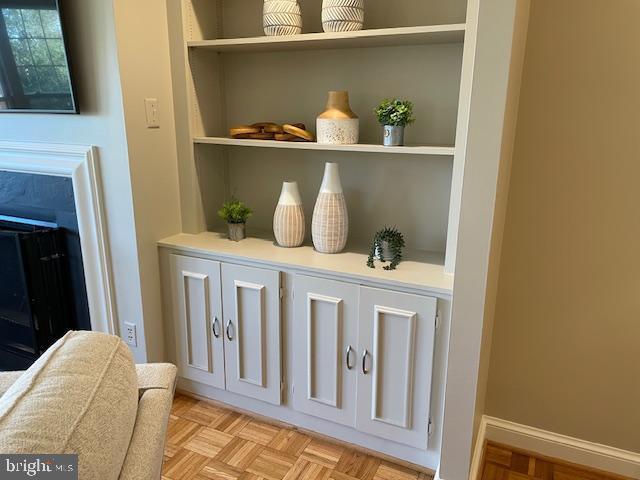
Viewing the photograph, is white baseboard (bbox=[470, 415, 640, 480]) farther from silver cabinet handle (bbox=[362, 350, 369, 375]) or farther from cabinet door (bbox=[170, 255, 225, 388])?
cabinet door (bbox=[170, 255, 225, 388])

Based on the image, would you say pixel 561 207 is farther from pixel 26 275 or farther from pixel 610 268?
pixel 26 275

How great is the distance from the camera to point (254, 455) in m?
1.93

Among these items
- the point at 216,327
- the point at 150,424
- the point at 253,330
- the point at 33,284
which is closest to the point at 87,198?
the point at 33,284

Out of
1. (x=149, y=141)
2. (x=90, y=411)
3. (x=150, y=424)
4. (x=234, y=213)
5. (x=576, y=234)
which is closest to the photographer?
(x=90, y=411)

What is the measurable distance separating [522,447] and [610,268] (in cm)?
83

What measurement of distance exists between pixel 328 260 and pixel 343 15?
92cm

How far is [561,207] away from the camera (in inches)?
67.6

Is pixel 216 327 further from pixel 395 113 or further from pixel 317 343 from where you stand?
pixel 395 113

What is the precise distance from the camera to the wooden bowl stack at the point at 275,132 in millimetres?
1987

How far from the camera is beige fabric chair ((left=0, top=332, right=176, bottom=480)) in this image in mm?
685

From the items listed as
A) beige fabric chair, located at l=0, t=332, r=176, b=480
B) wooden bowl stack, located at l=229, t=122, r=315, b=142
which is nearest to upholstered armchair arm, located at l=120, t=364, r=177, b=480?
beige fabric chair, located at l=0, t=332, r=176, b=480

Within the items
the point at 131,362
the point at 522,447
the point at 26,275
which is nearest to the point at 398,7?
the point at 131,362

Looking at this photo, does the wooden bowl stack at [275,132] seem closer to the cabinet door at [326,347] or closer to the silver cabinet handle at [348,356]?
the cabinet door at [326,347]

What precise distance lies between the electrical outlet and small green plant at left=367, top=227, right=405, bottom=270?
1.15 m
